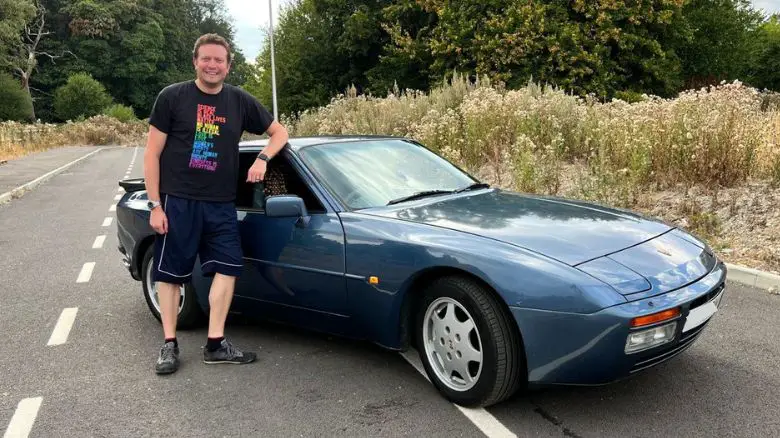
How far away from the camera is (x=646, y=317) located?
299 cm

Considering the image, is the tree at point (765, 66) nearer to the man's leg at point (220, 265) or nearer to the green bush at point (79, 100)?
the man's leg at point (220, 265)

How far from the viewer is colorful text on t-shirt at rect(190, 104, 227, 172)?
404 centimetres

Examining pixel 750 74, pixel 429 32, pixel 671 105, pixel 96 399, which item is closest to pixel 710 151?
pixel 671 105

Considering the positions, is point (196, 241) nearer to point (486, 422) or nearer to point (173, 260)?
point (173, 260)

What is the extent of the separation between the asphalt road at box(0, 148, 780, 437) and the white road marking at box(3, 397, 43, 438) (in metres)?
0.01

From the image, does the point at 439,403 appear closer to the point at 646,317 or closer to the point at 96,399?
the point at 646,317

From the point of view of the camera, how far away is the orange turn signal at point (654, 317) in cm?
297

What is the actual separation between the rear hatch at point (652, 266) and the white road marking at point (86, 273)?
5321 millimetres

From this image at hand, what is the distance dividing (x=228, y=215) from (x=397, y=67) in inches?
1198

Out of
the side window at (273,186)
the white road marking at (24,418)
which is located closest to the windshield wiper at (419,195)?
the side window at (273,186)

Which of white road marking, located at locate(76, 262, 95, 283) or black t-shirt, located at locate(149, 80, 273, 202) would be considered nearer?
black t-shirt, located at locate(149, 80, 273, 202)

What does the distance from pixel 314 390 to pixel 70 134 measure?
4769 cm

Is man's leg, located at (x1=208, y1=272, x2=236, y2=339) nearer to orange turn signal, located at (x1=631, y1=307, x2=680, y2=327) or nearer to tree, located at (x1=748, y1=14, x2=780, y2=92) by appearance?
orange turn signal, located at (x1=631, y1=307, x2=680, y2=327)

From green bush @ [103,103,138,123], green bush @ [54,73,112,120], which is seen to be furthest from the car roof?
green bush @ [54,73,112,120]
